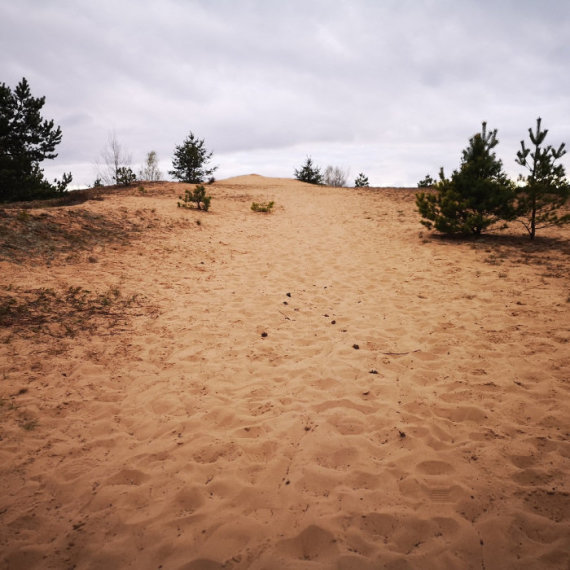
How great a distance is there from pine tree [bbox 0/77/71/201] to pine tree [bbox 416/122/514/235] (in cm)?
1593

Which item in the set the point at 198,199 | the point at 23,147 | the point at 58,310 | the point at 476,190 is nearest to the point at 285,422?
the point at 58,310

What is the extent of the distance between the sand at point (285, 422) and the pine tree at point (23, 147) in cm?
963

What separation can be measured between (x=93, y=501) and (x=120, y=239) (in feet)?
23.2

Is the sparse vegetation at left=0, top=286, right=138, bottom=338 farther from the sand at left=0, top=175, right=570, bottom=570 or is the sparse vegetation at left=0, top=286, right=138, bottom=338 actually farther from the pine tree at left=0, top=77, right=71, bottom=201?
the pine tree at left=0, top=77, right=71, bottom=201

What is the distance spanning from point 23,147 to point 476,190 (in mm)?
18562

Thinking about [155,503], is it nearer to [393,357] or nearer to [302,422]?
[302,422]

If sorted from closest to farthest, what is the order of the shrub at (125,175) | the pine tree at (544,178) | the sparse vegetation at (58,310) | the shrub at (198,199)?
the sparse vegetation at (58,310) < the pine tree at (544,178) < the shrub at (198,199) < the shrub at (125,175)

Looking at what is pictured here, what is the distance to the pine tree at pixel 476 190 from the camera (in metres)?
7.96

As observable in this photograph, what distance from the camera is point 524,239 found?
877 centimetres

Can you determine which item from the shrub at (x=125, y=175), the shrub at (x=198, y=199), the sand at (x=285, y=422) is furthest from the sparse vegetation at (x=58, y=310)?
the shrub at (x=125, y=175)

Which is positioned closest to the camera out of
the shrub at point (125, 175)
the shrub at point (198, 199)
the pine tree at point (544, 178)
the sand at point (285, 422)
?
the sand at point (285, 422)

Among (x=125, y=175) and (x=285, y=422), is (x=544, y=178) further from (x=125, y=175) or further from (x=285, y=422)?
(x=125, y=175)

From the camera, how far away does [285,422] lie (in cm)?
287

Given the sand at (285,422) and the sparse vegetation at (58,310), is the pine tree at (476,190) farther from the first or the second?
the sparse vegetation at (58,310)
